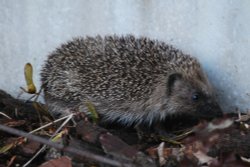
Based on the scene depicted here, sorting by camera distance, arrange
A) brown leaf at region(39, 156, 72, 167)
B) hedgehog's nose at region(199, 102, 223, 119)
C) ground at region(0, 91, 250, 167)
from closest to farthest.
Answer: ground at region(0, 91, 250, 167) < brown leaf at region(39, 156, 72, 167) < hedgehog's nose at region(199, 102, 223, 119)

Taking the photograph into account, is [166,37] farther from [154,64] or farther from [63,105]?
[63,105]

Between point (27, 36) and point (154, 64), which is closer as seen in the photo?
point (154, 64)

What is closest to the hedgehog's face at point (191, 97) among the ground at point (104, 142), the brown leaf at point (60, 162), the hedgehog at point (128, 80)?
the hedgehog at point (128, 80)

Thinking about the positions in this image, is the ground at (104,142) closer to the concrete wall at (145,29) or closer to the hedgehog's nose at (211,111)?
the hedgehog's nose at (211,111)

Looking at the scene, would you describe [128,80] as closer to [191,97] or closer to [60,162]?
[191,97]

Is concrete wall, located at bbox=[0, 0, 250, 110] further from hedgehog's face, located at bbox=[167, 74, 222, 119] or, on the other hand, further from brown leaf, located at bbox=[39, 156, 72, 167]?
brown leaf, located at bbox=[39, 156, 72, 167]

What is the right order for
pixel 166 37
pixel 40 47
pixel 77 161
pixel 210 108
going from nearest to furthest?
pixel 77 161, pixel 210 108, pixel 166 37, pixel 40 47

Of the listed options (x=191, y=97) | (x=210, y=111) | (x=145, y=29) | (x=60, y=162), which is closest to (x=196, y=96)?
(x=191, y=97)

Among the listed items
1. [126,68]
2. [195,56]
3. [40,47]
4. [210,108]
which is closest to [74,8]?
[40,47]

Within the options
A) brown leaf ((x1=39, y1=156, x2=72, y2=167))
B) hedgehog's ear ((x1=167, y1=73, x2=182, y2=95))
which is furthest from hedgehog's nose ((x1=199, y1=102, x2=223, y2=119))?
brown leaf ((x1=39, y1=156, x2=72, y2=167))
